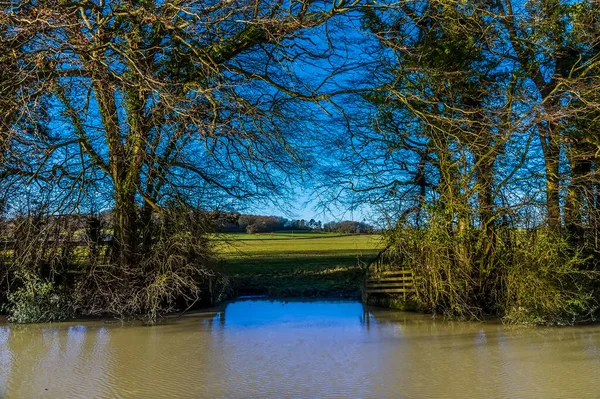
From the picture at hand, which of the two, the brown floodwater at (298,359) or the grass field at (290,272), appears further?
the grass field at (290,272)

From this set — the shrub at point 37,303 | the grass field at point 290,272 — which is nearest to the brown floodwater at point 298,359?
the shrub at point 37,303

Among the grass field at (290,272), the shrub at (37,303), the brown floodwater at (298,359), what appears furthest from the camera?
the grass field at (290,272)

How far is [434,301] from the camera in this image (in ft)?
37.9

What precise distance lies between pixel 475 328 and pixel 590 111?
180 inches

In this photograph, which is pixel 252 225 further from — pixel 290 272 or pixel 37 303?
pixel 37 303

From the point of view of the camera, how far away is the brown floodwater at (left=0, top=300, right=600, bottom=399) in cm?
629

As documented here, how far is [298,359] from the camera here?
7766 millimetres

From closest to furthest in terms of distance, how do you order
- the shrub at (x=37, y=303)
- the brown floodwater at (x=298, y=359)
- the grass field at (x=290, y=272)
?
1. the brown floodwater at (x=298, y=359)
2. the shrub at (x=37, y=303)
3. the grass field at (x=290, y=272)

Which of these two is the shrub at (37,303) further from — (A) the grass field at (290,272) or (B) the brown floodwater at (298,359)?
(A) the grass field at (290,272)

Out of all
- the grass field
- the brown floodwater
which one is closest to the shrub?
the brown floodwater

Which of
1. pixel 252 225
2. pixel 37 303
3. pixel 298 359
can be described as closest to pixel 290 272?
pixel 252 225

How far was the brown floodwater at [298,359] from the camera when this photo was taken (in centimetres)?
629

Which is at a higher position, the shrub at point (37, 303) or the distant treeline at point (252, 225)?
the distant treeline at point (252, 225)

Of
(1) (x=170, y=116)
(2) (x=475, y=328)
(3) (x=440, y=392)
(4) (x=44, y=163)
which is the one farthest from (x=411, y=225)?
(4) (x=44, y=163)
